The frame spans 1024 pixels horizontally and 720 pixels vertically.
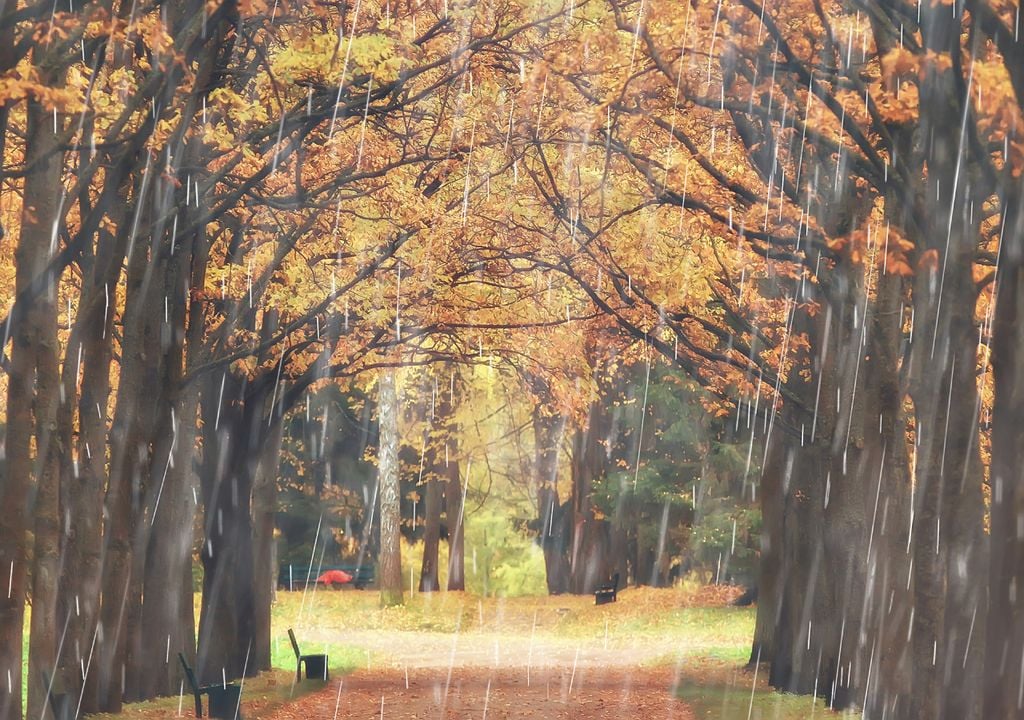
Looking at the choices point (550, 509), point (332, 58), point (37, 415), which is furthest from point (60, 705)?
point (550, 509)

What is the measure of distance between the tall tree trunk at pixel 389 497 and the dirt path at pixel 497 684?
700cm

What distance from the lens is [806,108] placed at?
15469mm

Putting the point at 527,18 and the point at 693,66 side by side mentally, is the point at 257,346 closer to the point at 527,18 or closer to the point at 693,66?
the point at 527,18

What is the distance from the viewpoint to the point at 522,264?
27.2 metres

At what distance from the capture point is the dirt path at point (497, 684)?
20.3 m

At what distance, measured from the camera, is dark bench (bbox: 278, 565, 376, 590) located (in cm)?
5794

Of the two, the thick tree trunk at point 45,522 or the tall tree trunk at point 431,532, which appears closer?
the thick tree trunk at point 45,522

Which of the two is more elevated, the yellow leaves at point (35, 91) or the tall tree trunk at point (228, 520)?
the yellow leaves at point (35, 91)

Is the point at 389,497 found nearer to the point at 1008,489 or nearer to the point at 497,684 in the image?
the point at 497,684

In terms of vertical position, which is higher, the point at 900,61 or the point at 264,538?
the point at 900,61

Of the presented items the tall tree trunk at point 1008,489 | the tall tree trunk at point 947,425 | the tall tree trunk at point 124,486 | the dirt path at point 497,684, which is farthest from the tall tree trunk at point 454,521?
the tall tree trunk at point 1008,489

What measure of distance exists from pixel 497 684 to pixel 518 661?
548cm

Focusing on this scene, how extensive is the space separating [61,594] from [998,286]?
10640 millimetres

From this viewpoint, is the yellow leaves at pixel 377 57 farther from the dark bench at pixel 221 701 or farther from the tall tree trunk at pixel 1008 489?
the dark bench at pixel 221 701
